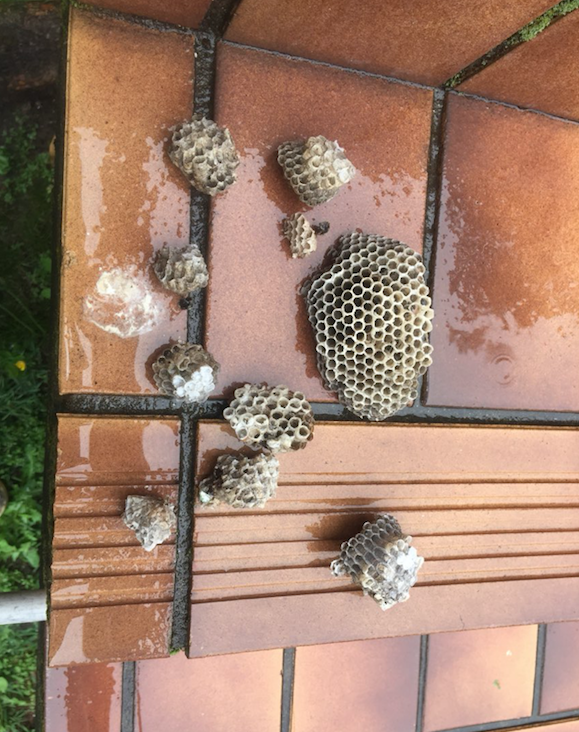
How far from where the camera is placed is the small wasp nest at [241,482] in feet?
4.99

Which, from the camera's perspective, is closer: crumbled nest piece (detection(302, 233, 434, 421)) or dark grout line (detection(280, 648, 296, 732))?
crumbled nest piece (detection(302, 233, 434, 421))

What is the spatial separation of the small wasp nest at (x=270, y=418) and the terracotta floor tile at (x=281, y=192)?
0.05m

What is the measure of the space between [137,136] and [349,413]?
895 mm

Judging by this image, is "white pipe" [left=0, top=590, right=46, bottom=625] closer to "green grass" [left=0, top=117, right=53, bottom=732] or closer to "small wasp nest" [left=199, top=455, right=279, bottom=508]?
"green grass" [left=0, top=117, right=53, bottom=732]

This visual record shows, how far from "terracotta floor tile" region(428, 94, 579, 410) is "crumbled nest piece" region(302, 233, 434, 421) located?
180 millimetres

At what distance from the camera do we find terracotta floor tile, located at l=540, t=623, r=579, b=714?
90.0 inches

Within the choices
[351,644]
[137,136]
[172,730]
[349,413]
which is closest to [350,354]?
[349,413]

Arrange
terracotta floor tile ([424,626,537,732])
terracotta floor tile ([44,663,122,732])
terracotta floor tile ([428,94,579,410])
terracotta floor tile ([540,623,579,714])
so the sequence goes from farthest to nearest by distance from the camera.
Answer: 1. terracotta floor tile ([540,623,579,714])
2. terracotta floor tile ([424,626,537,732])
3. terracotta floor tile ([44,663,122,732])
4. terracotta floor tile ([428,94,579,410])

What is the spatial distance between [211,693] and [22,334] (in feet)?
4.67

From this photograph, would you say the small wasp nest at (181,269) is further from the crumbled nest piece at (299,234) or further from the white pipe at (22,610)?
the white pipe at (22,610)

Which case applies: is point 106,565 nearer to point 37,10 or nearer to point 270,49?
point 270,49

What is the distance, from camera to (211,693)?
196 cm

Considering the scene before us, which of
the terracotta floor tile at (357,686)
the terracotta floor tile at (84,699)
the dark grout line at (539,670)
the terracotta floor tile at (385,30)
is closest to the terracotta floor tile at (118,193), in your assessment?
the terracotta floor tile at (385,30)

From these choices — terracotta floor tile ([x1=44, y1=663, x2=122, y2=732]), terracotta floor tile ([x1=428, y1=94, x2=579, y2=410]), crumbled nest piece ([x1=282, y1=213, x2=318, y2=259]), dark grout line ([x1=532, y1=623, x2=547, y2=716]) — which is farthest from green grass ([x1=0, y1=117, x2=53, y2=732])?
dark grout line ([x1=532, y1=623, x2=547, y2=716])
